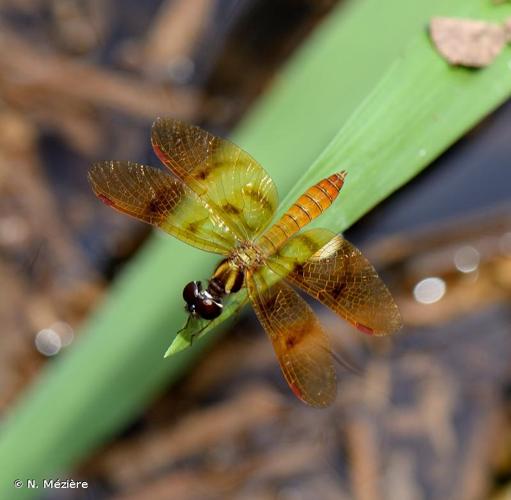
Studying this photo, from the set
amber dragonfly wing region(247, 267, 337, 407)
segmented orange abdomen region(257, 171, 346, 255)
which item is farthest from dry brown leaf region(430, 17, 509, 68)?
amber dragonfly wing region(247, 267, 337, 407)

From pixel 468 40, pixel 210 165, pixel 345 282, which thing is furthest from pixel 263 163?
pixel 468 40

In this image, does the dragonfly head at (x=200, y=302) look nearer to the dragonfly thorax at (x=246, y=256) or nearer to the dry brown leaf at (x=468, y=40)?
the dragonfly thorax at (x=246, y=256)

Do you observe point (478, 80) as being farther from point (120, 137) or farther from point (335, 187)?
point (120, 137)

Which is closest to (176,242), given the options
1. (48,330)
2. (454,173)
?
(48,330)

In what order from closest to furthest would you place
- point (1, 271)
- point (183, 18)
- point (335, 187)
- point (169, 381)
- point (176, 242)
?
point (335, 187) < point (176, 242) < point (169, 381) < point (1, 271) < point (183, 18)

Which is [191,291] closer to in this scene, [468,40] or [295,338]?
[295,338]

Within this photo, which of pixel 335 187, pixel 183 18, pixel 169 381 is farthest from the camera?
pixel 183 18
